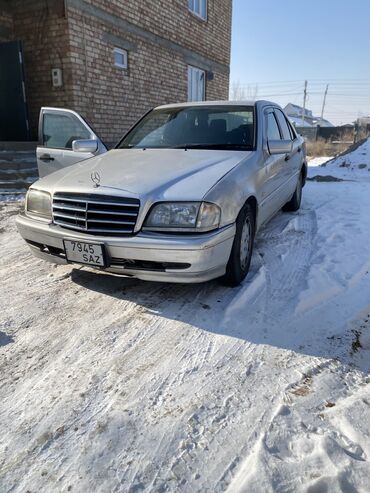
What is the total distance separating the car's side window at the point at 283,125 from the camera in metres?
5.21

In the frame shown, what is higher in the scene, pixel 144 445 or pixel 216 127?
pixel 216 127

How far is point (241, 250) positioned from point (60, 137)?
332cm

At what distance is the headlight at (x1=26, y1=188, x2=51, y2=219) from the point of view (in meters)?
3.29

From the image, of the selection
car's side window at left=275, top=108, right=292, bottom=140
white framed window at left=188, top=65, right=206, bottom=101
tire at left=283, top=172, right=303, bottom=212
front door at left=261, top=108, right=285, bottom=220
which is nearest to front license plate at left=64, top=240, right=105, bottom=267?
front door at left=261, top=108, right=285, bottom=220

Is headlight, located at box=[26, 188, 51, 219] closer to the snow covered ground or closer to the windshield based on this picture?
the snow covered ground

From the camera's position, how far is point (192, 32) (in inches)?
484

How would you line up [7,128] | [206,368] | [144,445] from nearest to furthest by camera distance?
[144,445]
[206,368]
[7,128]

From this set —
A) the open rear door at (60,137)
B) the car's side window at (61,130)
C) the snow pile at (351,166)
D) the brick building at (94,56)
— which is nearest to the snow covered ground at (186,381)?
the open rear door at (60,137)

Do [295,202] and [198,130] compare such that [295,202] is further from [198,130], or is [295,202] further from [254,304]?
[254,304]

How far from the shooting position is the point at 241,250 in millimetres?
3326

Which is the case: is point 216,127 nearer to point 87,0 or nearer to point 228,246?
point 228,246

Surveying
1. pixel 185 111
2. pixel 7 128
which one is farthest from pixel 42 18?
pixel 185 111

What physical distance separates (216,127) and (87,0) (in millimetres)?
5988

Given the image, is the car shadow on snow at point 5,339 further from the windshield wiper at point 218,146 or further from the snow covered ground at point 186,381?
the windshield wiper at point 218,146
